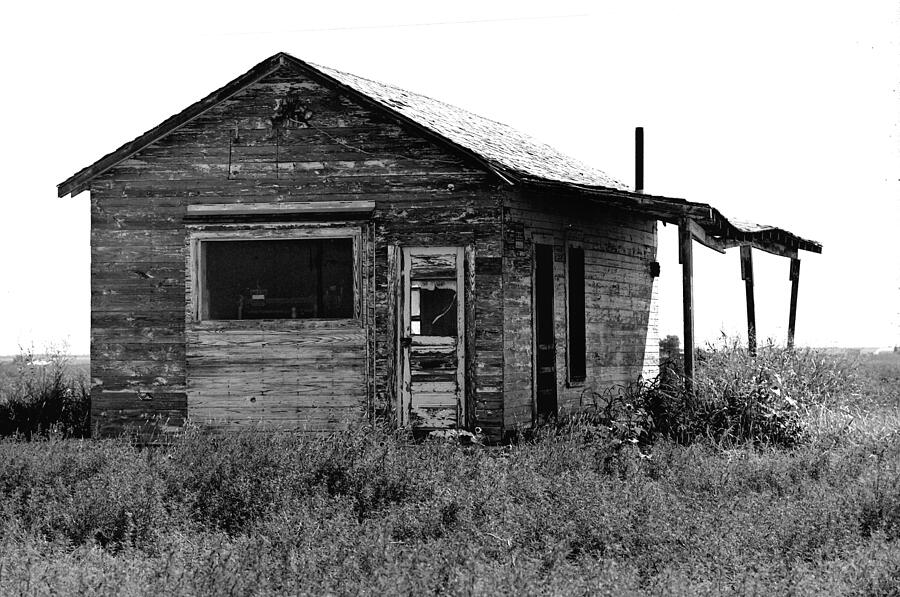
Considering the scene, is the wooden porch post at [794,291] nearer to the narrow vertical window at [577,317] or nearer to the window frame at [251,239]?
the narrow vertical window at [577,317]

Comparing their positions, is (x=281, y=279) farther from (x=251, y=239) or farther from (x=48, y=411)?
(x=48, y=411)

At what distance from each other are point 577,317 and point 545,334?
0.98 m

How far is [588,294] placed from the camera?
15.0 meters

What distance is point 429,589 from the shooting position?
6469 millimetres

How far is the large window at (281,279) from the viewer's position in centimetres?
1453

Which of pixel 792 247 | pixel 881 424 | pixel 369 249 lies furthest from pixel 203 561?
pixel 792 247

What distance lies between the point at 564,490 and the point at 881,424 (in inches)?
262

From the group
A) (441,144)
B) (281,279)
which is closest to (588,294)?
(441,144)

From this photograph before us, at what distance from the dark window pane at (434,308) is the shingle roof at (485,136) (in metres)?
1.63

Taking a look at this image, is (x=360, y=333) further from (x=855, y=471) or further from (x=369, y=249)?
(x=855, y=471)

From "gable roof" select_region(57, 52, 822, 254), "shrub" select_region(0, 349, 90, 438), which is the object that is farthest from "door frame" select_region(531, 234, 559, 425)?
"shrub" select_region(0, 349, 90, 438)

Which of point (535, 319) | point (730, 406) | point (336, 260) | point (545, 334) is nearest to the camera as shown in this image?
point (730, 406)

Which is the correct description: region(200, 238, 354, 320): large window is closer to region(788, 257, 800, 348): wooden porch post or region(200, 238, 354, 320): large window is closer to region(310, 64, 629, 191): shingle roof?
region(310, 64, 629, 191): shingle roof

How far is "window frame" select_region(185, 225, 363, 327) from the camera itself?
13.1 meters
